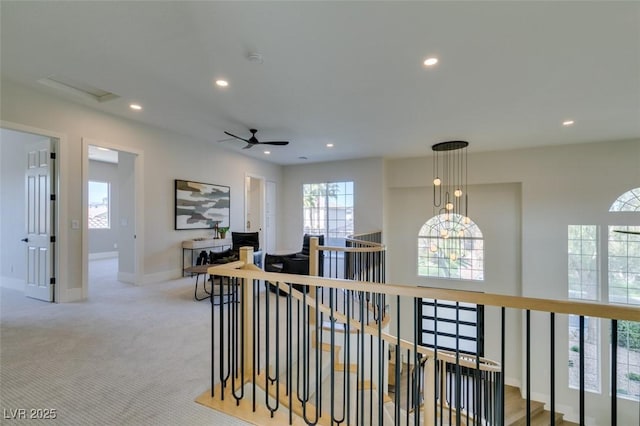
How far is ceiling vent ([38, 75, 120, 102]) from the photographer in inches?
138

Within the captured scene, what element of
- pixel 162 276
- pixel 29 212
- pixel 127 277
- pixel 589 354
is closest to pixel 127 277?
pixel 127 277

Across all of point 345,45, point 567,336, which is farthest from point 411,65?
point 567,336

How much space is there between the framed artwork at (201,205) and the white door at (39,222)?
6.09 ft

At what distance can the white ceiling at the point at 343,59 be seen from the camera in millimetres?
2236

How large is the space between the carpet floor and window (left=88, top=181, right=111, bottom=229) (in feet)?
15.4

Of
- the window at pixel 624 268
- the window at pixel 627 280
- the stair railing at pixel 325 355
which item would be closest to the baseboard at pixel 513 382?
the window at pixel 627 280

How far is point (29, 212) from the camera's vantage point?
4250 millimetres

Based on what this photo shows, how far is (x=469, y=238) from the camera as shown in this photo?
7.29m

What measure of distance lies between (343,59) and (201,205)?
4.40m

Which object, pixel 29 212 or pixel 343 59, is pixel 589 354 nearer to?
pixel 343 59

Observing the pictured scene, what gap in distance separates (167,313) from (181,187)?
8.95 ft

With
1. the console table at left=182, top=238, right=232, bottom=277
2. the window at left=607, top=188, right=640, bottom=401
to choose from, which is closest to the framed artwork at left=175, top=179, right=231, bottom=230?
the console table at left=182, top=238, right=232, bottom=277

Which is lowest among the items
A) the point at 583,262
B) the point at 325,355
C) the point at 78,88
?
→ the point at 325,355

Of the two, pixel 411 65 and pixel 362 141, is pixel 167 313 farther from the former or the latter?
pixel 362 141
